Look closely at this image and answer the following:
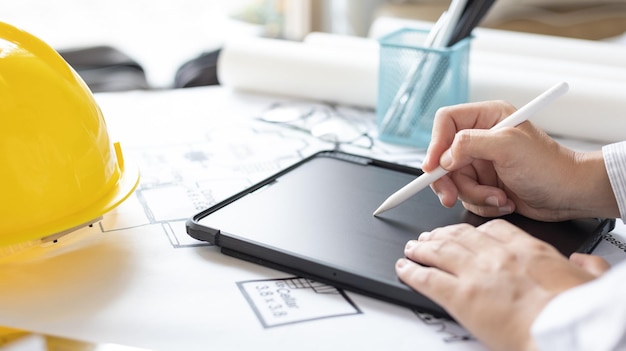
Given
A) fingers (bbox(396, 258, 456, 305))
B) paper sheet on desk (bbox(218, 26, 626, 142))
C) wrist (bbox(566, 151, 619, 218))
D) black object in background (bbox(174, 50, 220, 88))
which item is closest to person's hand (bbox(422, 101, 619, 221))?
wrist (bbox(566, 151, 619, 218))

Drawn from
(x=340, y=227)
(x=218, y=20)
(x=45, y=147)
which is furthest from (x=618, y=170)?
(x=218, y=20)

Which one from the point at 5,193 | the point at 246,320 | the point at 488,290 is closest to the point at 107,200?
the point at 5,193

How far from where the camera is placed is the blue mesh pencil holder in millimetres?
886

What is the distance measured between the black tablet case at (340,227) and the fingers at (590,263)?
35mm

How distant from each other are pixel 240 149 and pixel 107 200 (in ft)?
0.88

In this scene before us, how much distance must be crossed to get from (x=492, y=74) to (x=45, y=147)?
23.7 inches

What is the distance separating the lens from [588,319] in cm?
45

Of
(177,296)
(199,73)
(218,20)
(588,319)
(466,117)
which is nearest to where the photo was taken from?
(588,319)

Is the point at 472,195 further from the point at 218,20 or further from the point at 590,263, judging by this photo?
the point at 218,20

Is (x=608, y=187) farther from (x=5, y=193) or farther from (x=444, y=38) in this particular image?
(x=5, y=193)

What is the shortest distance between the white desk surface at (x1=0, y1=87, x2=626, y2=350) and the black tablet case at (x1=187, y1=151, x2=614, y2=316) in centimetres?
2

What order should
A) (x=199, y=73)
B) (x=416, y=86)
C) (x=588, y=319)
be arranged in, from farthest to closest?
(x=199, y=73)
(x=416, y=86)
(x=588, y=319)

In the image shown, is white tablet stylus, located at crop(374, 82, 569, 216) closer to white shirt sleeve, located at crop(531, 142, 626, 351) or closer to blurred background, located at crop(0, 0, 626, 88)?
white shirt sleeve, located at crop(531, 142, 626, 351)

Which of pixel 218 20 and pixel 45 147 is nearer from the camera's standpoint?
pixel 45 147
